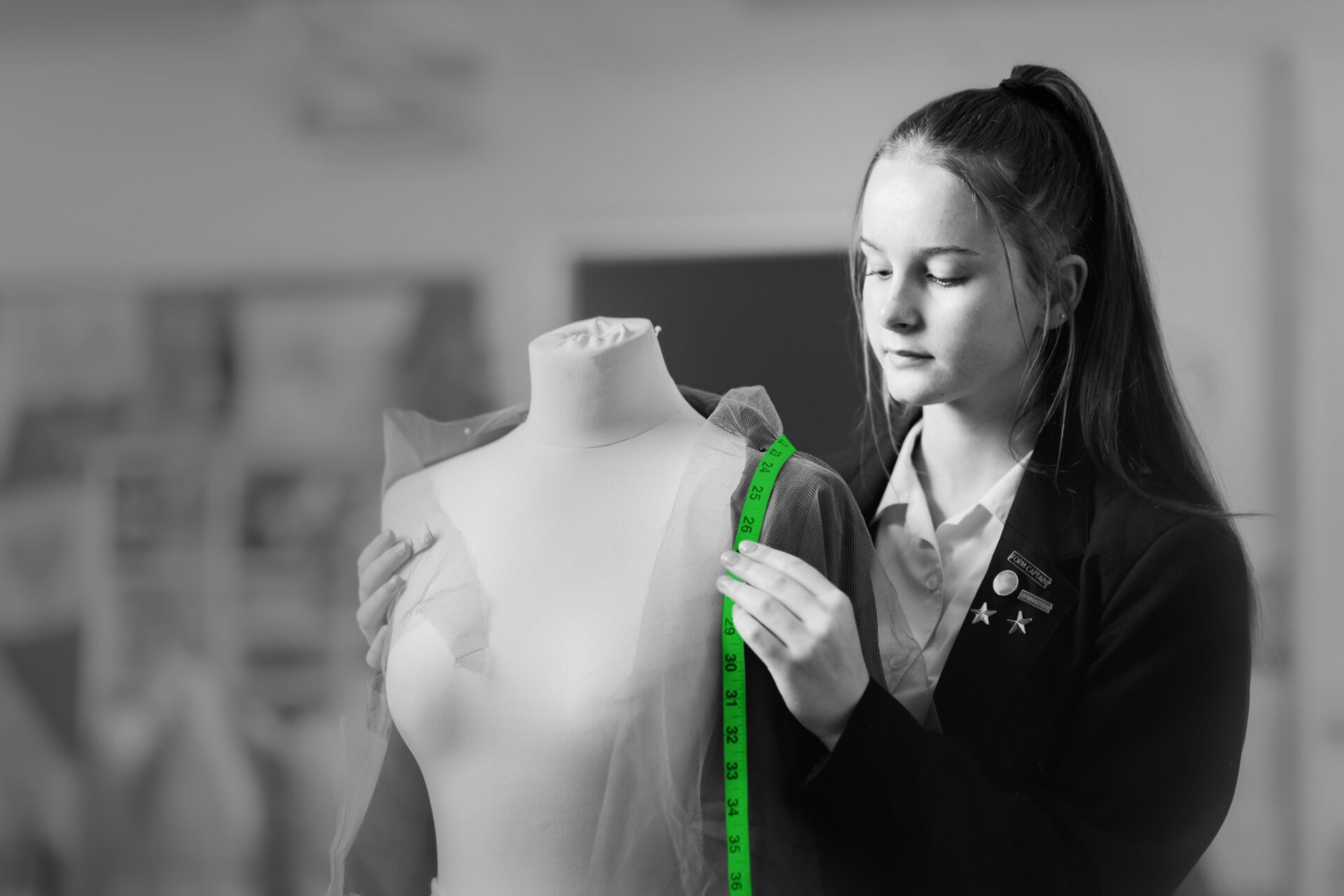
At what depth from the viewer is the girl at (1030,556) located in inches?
42.2

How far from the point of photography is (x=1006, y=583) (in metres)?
1.20

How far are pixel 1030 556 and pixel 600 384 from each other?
0.49 m

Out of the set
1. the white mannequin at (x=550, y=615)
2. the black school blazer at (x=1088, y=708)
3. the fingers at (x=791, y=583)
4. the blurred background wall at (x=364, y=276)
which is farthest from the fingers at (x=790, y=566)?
the blurred background wall at (x=364, y=276)

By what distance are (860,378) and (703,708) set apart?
925 mm

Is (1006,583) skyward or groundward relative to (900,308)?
groundward

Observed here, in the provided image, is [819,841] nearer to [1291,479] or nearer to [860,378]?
[860,378]

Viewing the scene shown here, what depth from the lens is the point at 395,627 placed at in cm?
110

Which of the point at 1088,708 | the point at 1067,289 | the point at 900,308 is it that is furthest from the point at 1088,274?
the point at 1088,708

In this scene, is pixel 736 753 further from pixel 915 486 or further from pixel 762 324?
pixel 762 324

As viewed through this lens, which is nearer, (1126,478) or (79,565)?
(1126,478)

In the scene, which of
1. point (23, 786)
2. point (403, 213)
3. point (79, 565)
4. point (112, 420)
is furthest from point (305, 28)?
point (23, 786)

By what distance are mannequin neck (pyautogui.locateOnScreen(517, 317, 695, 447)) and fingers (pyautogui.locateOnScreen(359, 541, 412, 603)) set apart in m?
0.18

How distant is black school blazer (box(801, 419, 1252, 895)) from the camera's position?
42.8 inches

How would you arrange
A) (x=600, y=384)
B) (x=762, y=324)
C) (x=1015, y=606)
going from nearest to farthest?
1. (x=600, y=384)
2. (x=1015, y=606)
3. (x=762, y=324)
